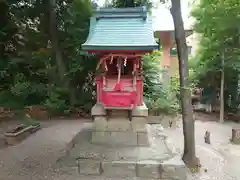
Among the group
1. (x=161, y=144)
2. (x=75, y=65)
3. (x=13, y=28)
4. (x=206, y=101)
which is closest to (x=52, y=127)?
(x=75, y=65)

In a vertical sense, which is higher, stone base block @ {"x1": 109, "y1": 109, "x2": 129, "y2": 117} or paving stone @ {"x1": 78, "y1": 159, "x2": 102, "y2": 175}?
stone base block @ {"x1": 109, "y1": 109, "x2": 129, "y2": 117}

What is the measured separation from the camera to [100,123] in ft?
23.6

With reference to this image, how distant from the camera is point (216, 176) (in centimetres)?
633

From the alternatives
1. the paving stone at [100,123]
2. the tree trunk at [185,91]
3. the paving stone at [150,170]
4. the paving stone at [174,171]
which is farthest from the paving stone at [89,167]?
the tree trunk at [185,91]

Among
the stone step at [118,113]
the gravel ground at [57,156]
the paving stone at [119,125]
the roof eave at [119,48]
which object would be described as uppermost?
the roof eave at [119,48]

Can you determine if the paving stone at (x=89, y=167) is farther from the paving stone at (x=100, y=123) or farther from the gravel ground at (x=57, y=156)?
the paving stone at (x=100, y=123)

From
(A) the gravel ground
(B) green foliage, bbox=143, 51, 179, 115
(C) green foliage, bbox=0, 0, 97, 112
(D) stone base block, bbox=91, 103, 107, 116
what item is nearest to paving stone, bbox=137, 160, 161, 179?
(A) the gravel ground

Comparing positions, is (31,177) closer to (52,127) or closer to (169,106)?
(52,127)

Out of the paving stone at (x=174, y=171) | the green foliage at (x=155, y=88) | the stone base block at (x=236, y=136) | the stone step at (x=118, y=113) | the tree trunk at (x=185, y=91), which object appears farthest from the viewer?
the green foliage at (x=155, y=88)

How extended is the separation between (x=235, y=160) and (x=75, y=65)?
7962 millimetres

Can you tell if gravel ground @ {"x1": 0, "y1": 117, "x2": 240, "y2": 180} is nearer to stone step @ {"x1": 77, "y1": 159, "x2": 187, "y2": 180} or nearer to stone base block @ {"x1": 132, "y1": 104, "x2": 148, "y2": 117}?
stone step @ {"x1": 77, "y1": 159, "x2": 187, "y2": 180}

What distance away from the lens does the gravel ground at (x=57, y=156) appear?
243 inches

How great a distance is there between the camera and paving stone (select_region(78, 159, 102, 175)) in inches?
244

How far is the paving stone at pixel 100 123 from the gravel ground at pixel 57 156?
1.32 metres
